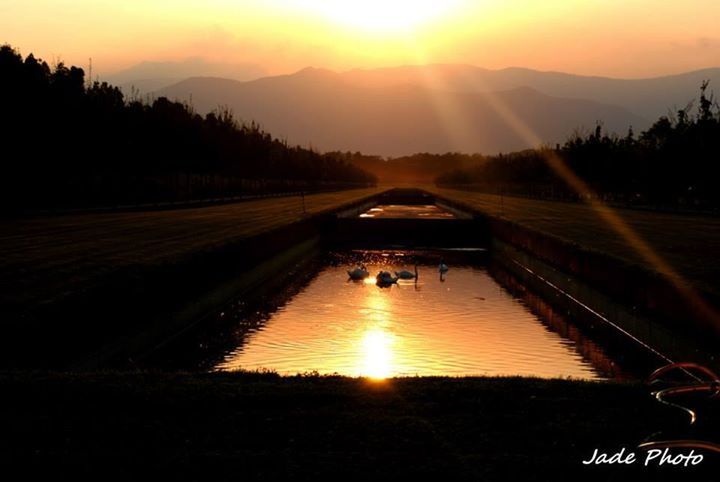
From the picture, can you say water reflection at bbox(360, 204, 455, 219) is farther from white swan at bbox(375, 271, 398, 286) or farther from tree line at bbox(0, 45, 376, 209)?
white swan at bbox(375, 271, 398, 286)

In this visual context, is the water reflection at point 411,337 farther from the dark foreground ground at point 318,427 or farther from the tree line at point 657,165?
the tree line at point 657,165

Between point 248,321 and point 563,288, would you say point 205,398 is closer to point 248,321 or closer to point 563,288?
point 248,321

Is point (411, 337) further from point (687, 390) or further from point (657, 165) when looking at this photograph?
point (657, 165)

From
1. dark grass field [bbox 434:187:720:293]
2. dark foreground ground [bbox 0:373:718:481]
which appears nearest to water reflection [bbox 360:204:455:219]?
dark grass field [bbox 434:187:720:293]

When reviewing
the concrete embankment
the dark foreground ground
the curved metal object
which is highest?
the curved metal object

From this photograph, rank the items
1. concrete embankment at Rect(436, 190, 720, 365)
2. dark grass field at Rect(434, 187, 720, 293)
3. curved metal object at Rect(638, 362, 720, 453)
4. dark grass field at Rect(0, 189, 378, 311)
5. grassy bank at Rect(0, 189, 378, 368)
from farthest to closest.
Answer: dark grass field at Rect(434, 187, 720, 293) → dark grass field at Rect(0, 189, 378, 311) → concrete embankment at Rect(436, 190, 720, 365) → grassy bank at Rect(0, 189, 378, 368) → curved metal object at Rect(638, 362, 720, 453)

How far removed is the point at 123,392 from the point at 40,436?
1.70m

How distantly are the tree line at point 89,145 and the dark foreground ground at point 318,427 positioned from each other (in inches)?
1608

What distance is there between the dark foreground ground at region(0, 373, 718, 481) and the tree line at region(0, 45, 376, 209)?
134 ft

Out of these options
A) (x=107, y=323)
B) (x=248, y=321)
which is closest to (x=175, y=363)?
(x=107, y=323)

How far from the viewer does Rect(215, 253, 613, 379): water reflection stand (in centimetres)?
1794

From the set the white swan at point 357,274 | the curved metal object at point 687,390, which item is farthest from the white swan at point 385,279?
the curved metal object at point 687,390

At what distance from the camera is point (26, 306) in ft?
52.2

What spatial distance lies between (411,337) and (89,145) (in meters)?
38.6
